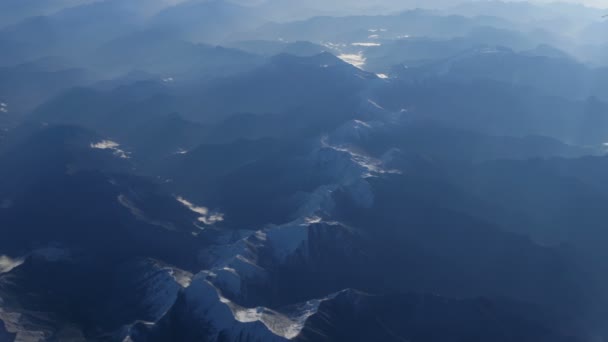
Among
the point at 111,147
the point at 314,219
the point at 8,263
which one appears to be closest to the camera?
the point at 8,263

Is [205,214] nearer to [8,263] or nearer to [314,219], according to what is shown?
[314,219]

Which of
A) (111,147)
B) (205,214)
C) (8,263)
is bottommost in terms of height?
(111,147)

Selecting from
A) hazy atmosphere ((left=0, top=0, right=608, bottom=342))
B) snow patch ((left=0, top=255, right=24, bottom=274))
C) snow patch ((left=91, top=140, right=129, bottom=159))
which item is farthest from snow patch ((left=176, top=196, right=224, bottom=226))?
snow patch ((left=0, top=255, right=24, bottom=274))

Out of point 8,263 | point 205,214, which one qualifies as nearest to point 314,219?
point 205,214

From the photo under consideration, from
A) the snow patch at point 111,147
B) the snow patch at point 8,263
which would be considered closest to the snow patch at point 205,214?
the snow patch at point 111,147

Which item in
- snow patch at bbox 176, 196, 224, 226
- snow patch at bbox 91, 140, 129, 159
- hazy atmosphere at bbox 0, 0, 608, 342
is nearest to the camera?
hazy atmosphere at bbox 0, 0, 608, 342

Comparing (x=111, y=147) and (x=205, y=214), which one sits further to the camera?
(x=111, y=147)

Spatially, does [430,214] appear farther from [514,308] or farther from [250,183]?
[250,183]

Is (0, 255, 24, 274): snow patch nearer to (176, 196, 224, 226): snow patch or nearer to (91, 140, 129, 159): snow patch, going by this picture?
(176, 196, 224, 226): snow patch

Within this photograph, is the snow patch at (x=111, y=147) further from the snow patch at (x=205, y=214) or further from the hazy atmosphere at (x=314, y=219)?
the snow patch at (x=205, y=214)
